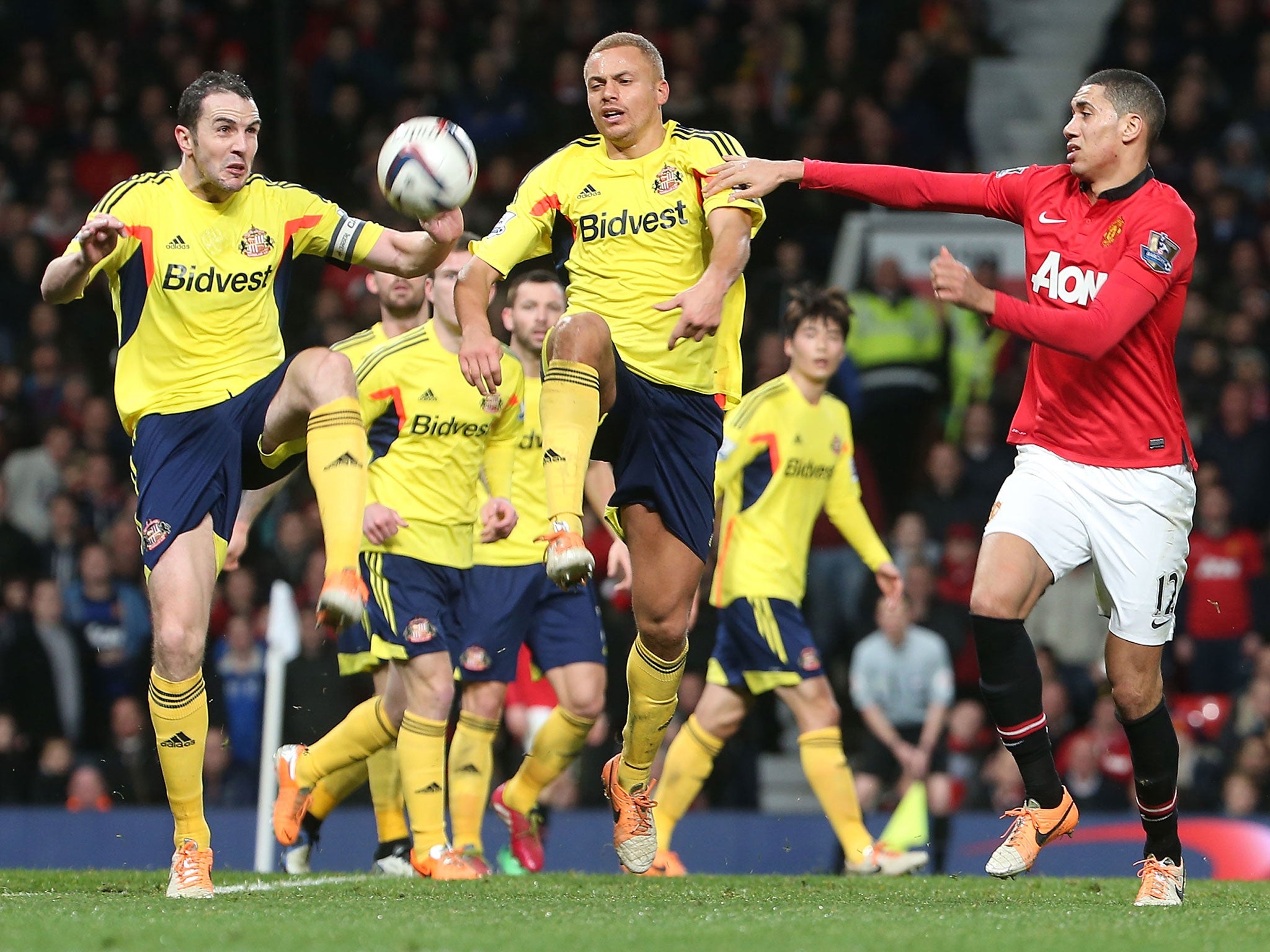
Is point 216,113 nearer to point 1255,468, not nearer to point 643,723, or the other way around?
point 643,723

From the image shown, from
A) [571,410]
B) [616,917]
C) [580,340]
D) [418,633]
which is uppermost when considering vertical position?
[580,340]

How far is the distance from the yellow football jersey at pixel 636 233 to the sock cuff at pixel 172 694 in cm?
199

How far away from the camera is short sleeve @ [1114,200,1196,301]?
6.40 m

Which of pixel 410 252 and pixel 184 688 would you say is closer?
pixel 184 688

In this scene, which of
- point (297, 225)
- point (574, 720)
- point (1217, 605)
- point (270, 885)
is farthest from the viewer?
point (1217, 605)

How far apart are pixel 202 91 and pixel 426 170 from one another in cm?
93

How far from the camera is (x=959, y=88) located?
52.4 ft

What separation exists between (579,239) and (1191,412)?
784 cm

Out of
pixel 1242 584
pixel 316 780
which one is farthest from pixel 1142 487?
pixel 1242 584

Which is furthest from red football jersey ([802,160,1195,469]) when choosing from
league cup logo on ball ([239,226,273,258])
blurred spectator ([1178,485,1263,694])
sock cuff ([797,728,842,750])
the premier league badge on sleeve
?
blurred spectator ([1178,485,1263,694])

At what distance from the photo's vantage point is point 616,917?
608 centimetres

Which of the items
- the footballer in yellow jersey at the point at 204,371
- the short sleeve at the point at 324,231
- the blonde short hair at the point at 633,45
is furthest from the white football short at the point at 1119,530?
the short sleeve at the point at 324,231

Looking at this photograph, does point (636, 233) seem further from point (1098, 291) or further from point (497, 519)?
point (497, 519)

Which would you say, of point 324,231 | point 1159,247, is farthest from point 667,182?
point 1159,247
